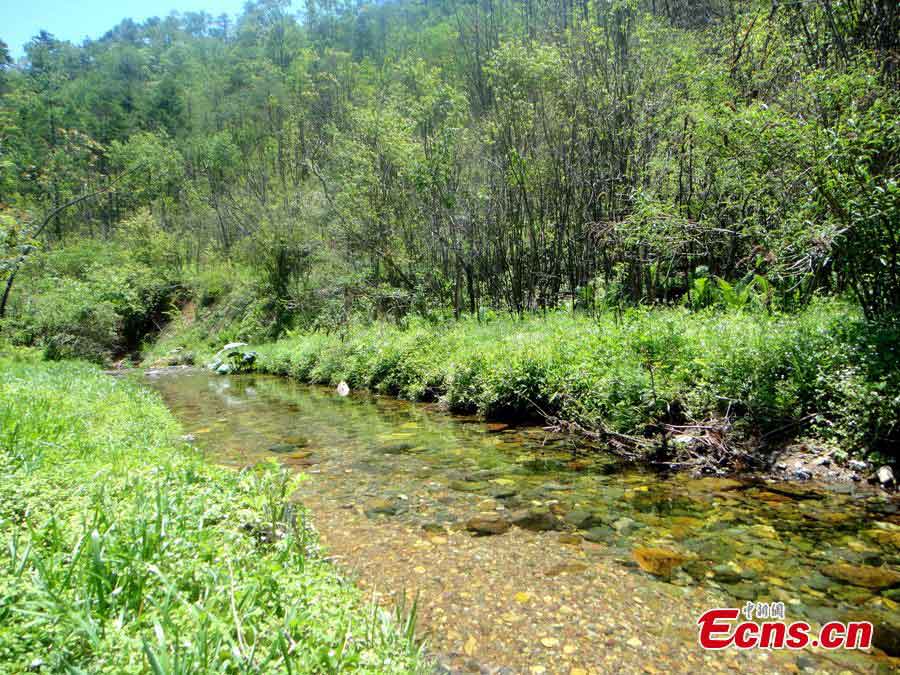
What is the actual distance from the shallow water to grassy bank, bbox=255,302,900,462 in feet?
2.05

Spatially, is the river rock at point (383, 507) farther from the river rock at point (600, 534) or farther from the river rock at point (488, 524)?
the river rock at point (600, 534)

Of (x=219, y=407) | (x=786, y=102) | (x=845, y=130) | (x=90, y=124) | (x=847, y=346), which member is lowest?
(x=219, y=407)

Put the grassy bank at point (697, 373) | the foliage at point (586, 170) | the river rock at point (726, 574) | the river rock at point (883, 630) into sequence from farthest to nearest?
the foliage at point (586, 170)
the grassy bank at point (697, 373)
the river rock at point (726, 574)
the river rock at point (883, 630)

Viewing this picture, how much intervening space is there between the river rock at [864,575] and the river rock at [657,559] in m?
1.03

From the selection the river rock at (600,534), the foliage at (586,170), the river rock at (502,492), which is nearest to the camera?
the river rock at (600,534)

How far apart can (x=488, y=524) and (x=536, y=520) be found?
18.9 inches

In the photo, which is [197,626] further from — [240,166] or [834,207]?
[240,166]

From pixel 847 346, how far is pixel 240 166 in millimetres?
41555

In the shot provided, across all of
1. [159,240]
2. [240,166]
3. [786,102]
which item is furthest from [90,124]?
[786,102]

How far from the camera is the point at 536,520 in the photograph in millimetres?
5066

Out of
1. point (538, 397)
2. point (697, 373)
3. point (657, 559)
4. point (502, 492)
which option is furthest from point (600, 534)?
point (538, 397)

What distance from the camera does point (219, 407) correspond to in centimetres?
1291

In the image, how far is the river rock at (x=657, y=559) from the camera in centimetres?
402

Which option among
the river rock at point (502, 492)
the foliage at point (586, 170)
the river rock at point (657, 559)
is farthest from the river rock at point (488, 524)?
the foliage at point (586, 170)
